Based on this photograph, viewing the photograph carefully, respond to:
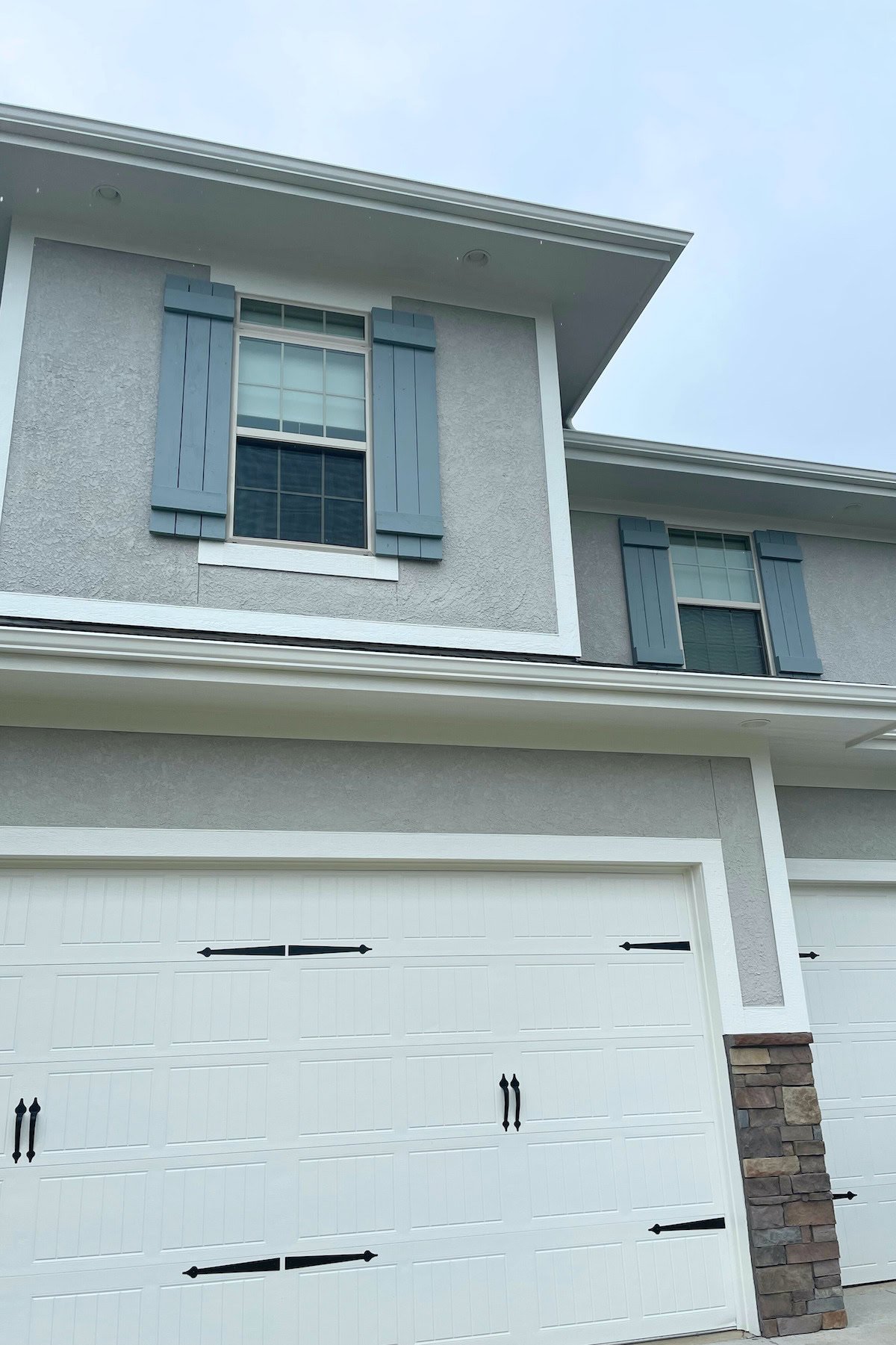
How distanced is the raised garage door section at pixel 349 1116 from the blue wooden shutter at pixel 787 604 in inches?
126

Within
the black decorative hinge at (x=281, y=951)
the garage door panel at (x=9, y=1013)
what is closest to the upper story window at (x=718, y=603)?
the black decorative hinge at (x=281, y=951)

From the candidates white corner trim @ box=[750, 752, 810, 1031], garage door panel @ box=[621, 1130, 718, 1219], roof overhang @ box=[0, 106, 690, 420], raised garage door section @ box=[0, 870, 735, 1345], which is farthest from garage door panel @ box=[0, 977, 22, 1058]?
roof overhang @ box=[0, 106, 690, 420]

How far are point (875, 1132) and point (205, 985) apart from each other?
13.9ft

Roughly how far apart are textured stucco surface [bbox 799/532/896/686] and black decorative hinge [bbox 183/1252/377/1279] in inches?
217

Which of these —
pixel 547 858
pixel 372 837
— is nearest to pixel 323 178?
pixel 372 837

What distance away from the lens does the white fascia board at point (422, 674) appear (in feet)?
15.8

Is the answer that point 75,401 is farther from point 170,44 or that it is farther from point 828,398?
point 828,398

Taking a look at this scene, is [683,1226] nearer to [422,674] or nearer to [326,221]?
[422,674]

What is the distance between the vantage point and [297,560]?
5.98 meters

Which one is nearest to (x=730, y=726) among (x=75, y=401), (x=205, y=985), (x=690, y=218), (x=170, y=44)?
(x=205, y=985)

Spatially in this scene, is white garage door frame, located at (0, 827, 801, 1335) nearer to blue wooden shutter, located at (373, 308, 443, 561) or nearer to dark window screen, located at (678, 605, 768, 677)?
blue wooden shutter, located at (373, 308, 443, 561)

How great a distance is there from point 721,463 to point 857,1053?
4.32 m

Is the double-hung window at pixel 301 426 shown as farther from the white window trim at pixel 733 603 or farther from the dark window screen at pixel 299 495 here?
the white window trim at pixel 733 603

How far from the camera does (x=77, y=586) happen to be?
5.58 meters
